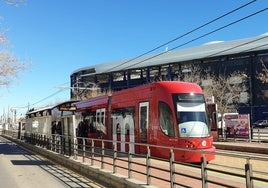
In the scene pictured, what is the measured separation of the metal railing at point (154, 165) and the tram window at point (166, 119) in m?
0.98

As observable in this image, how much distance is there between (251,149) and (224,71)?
54.5 metres

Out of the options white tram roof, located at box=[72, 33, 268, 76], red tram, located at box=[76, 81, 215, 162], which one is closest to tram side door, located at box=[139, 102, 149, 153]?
red tram, located at box=[76, 81, 215, 162]

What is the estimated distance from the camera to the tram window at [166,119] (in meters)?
18.1

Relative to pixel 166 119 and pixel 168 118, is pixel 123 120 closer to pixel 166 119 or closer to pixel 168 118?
pixel 166 119

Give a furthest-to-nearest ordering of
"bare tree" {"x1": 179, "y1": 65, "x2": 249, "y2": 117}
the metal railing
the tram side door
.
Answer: "bare tree" {"x1": 179, "y1": 65, "x2": 249, "y2": 117} → the tram side door → the metal railing

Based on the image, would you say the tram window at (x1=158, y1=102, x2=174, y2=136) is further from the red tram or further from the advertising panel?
the advertising panel

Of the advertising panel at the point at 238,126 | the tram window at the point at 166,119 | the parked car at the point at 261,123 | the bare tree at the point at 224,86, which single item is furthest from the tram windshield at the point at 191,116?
the parked car at the point at 261,123

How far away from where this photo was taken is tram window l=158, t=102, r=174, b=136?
59.3ft

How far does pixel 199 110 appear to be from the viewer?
1831 centimetres

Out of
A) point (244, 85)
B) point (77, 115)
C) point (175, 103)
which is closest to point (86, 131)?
point (77, 115)

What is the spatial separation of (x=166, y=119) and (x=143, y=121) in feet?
6.08

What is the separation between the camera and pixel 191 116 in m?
18.1

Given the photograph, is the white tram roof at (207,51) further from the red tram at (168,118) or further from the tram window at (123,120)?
the red tram at (168,118)

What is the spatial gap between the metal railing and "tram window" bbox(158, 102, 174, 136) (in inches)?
38.4
